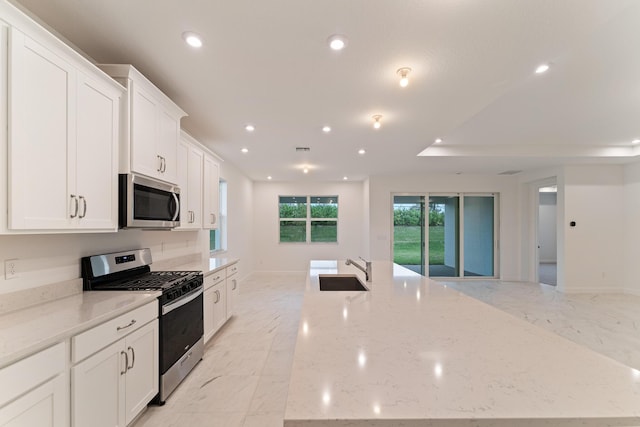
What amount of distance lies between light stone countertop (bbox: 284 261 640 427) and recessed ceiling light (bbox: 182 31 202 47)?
186cm

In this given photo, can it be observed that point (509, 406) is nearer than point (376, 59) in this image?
Yes

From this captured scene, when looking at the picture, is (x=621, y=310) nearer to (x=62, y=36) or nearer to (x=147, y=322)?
(x=147, y=322)

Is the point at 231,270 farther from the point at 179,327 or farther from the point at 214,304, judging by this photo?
the point at 179,327

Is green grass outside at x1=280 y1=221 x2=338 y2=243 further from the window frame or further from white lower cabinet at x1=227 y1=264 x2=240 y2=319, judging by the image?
white lower cabinet at x1=227 y1=264 x2=240 y2=319

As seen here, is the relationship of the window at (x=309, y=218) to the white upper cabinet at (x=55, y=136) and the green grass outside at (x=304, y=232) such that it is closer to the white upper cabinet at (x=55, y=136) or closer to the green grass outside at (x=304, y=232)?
the green grass outside at (x=304, y=232)

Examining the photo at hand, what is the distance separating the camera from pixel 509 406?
0.73 m

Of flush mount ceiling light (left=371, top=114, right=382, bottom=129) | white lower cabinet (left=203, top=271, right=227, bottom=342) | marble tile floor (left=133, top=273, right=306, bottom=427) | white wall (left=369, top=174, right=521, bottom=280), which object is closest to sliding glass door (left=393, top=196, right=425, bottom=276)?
white wall (left=369, top=174, right=521, bottom=280)

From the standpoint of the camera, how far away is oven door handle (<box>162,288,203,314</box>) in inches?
85.4

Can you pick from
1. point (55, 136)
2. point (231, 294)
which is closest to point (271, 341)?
point (231, 294)

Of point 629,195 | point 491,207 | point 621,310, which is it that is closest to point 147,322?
point 621,310

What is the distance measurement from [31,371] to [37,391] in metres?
0.11

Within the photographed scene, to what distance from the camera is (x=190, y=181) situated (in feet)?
10.7

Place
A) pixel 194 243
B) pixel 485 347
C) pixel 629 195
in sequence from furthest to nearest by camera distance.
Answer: pixel 629 195
pixel 194 243
pixel 485 347

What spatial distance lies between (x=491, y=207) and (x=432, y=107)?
5279 mm
